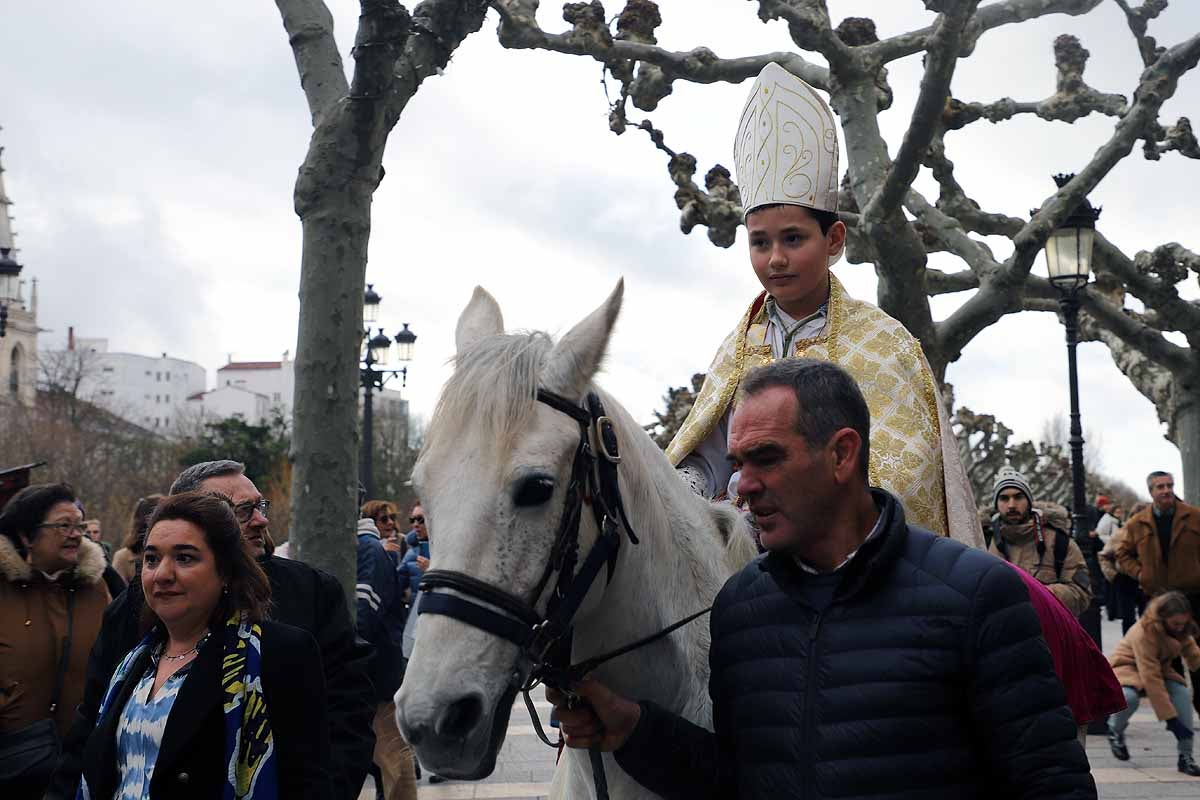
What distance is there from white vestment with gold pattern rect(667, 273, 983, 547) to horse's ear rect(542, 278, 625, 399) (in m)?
0.87

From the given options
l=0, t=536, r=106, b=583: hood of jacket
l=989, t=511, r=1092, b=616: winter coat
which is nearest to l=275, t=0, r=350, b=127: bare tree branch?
l=0, t=536, r=106, b=583: hood of jacket

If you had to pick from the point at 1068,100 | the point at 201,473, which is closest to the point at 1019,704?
the point at 201,473

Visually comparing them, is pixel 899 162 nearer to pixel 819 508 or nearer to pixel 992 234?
pixel 992 234

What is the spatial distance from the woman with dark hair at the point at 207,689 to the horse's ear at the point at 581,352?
51.0 inches

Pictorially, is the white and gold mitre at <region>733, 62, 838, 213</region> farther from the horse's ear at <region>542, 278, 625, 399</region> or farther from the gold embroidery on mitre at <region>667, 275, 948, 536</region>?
the horse's ear at <region>542, 278, 625, 399</region>

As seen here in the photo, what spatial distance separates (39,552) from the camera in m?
5.86

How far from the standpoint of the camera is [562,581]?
2.55m

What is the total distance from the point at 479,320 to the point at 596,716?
1.01m

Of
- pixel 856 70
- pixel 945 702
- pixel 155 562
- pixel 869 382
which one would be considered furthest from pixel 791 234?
pixel 856 70

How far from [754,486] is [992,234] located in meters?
15.5

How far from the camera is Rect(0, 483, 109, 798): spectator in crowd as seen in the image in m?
5.70

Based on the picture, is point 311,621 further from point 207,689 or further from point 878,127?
point 878,127

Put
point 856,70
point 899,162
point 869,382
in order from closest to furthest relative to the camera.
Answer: point 869,382 → point 899,162 → point 856,70

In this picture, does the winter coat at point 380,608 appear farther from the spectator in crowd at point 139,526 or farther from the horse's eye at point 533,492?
the horse's eye at point 533,492
